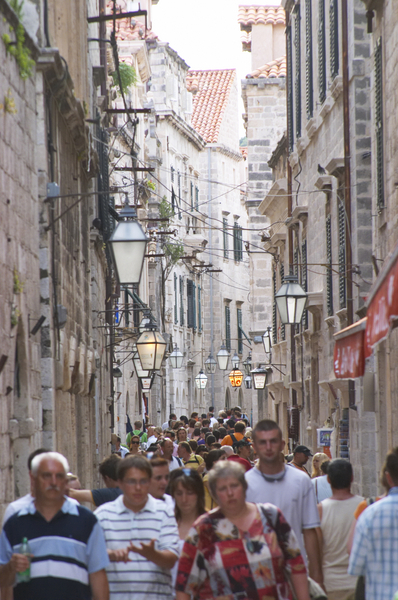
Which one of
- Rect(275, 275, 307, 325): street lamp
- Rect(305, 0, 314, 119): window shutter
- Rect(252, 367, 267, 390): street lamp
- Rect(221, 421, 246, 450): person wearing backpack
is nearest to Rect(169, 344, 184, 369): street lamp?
Rect(252, 367, 267, 390): street lamp

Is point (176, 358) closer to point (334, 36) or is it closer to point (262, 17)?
point (262, 17)

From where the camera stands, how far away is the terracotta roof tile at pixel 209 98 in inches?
2260

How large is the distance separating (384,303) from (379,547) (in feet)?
5.30

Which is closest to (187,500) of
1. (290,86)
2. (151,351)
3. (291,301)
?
(291,301)

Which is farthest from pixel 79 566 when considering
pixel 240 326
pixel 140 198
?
pixel 240 326

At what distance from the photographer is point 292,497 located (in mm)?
6637

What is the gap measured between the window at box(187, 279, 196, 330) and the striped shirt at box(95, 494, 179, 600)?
43645 mm

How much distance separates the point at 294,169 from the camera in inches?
955

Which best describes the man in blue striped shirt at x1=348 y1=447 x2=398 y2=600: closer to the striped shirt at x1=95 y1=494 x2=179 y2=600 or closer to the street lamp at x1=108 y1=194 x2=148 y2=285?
the striped shirt at x1=95 y1=494 x2=179 y2=600

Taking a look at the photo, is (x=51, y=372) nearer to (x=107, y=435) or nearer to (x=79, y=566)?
(x=79, y=566)

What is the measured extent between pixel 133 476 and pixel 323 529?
7.40ft

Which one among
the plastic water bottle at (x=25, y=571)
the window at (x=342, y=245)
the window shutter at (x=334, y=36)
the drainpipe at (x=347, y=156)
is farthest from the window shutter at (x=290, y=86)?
the plastic water bottle at (x=25, y=571)

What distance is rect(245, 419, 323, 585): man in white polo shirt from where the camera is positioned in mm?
6637

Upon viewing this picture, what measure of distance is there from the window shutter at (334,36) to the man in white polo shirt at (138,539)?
13.1 meters
